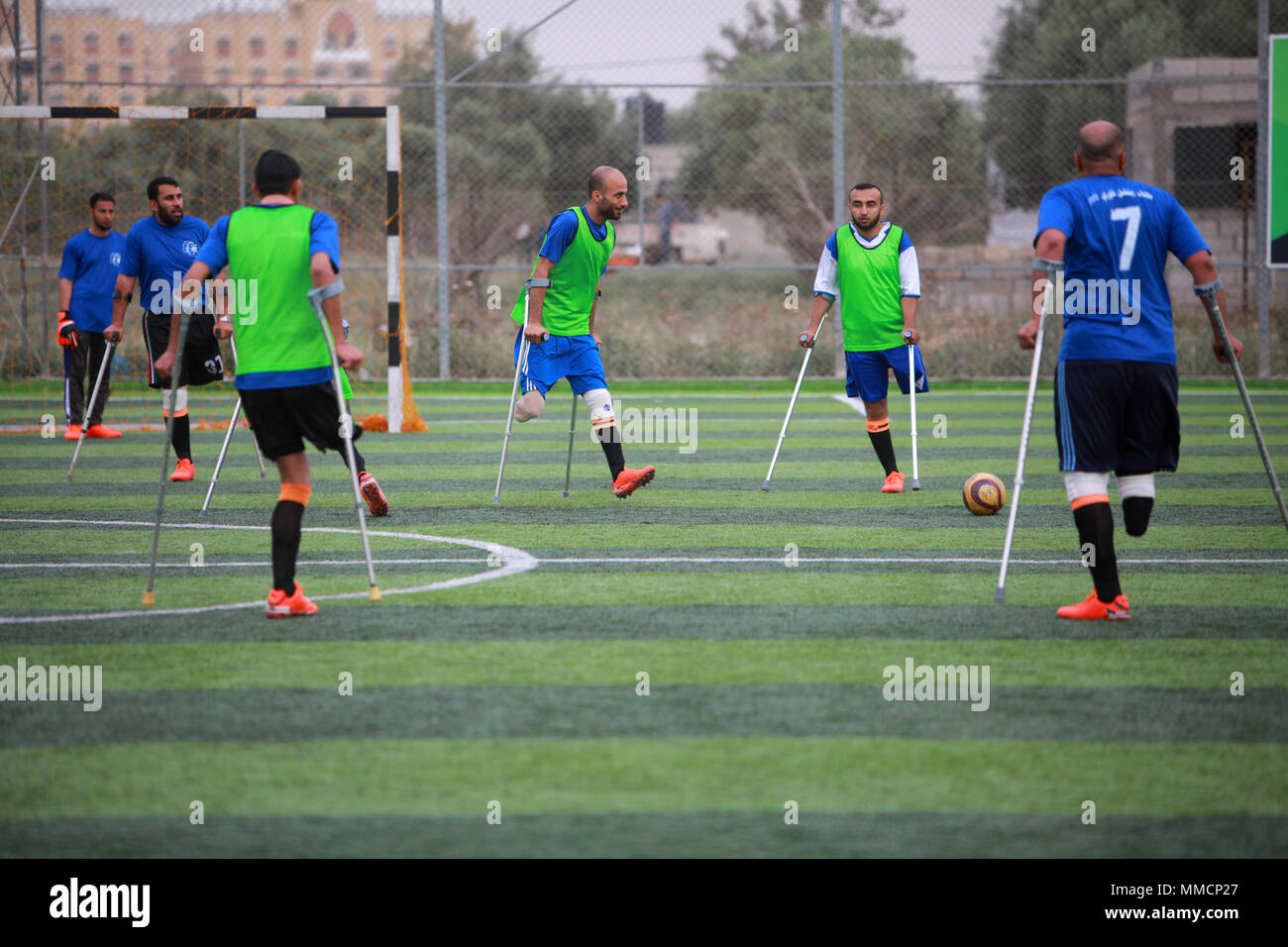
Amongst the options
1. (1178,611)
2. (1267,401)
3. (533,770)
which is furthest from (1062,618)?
(1267,401)

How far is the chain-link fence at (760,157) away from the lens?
22078 mm

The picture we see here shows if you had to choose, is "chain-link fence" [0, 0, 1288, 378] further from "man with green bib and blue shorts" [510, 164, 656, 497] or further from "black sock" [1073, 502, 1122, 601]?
"black sock" [1073, 502, 1122, 601]

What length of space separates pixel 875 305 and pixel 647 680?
6.13m

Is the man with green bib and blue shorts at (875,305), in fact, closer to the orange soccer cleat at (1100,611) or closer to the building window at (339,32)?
the orange soccer cleat at (1100,611)

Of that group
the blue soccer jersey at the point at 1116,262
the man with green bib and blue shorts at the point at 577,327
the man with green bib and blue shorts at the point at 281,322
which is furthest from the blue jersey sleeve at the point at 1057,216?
the man with green bib and blue shorts at the point at 577,327

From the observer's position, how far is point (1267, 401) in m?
18.7

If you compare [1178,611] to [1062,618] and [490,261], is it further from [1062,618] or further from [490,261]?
[490,261]

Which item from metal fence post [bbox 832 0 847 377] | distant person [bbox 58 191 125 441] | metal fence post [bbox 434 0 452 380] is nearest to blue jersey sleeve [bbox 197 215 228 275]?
distant person [bbox 58 191 125 441]

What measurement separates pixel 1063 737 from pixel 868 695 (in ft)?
2.59

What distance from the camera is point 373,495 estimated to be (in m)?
9.62

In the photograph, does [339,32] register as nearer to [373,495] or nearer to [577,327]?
[577,327]

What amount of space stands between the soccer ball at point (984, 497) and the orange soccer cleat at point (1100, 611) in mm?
3235

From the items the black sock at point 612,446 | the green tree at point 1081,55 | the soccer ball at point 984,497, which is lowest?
the soccer ball at point 984,497

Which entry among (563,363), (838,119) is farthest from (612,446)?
(838,119)
